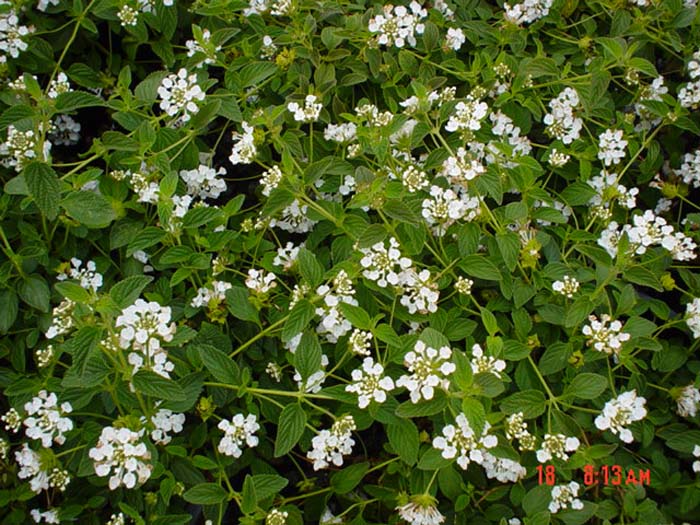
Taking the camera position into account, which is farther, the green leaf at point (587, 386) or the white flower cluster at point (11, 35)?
the white flower cluster at point (11, 35)

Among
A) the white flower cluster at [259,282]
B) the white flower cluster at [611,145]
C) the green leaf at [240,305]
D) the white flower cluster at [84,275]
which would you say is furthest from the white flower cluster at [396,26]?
the white flower cluster at [84,275]

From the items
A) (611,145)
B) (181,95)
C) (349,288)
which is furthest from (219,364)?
(611,145)

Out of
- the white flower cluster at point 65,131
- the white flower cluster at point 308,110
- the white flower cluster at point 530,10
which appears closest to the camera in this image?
the white flower cluster at point 308,110

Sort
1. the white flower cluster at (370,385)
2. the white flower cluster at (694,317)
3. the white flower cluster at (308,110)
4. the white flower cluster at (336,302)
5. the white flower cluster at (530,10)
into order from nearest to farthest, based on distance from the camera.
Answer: the white flower cluster at (370,385)
the white flower cluster at (336,302)
the white flower cluster at (694,317)
the white flower cluster at (308,110)
the white flower cluster at (530,10)

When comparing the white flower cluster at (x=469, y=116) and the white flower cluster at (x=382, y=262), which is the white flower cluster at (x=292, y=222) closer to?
the white flower cluster at (x=382, y=262)

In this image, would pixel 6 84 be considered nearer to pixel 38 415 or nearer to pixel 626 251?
pixel 38 415

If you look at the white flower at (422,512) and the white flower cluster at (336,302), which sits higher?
the white flower cluster at (336,302)
